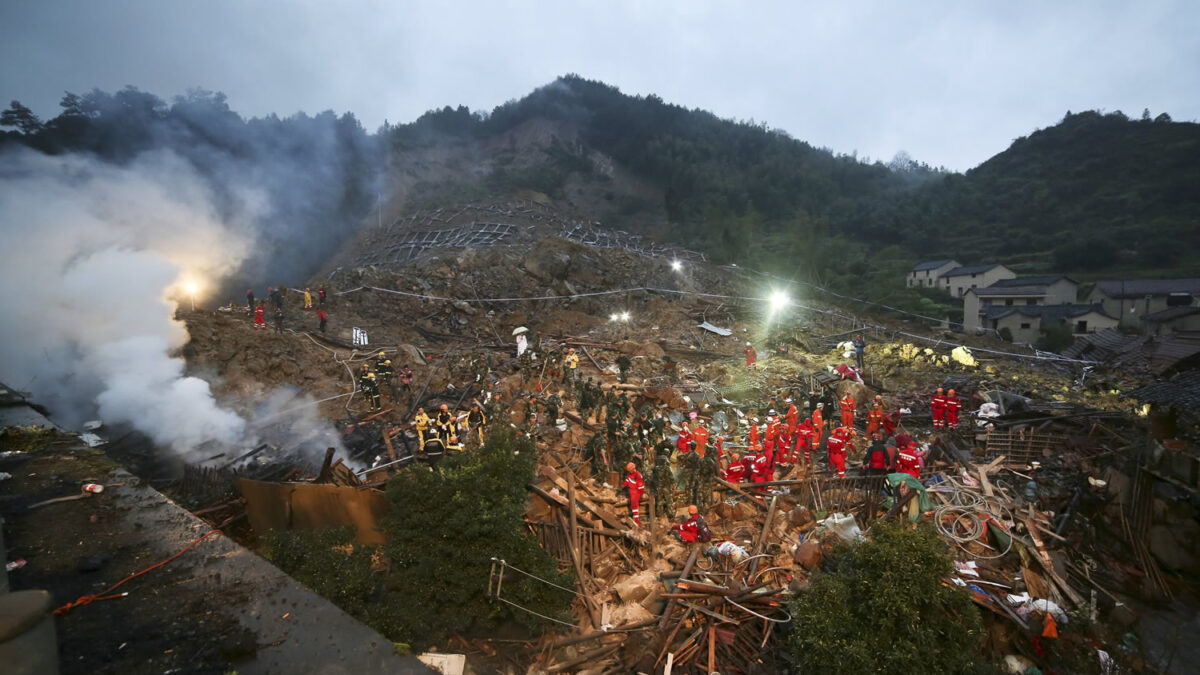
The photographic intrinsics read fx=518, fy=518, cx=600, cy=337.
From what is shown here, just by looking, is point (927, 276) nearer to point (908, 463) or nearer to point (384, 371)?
point (908, 463)

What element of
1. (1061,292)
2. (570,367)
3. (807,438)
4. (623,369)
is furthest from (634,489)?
(1061,292)

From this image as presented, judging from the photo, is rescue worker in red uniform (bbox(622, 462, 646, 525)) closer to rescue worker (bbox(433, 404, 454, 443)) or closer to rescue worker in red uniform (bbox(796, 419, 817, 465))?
rescue worker (bbox(433, 404, 454, 443))

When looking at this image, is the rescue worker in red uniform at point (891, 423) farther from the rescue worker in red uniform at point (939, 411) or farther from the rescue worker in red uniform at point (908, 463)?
the rescue worker in red uniform at point (908, 463)

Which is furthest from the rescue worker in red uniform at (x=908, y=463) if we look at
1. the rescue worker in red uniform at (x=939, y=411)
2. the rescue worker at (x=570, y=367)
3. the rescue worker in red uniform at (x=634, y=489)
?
the rescue worker at (x=570, y=367)

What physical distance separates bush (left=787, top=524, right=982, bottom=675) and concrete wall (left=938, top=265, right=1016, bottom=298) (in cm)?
3561

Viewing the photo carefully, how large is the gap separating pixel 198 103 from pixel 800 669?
5060 cm

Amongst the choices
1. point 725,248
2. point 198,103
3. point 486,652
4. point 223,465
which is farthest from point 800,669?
point 198,103

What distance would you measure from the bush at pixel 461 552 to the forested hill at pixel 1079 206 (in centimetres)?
4648

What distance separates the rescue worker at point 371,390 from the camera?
1264cm

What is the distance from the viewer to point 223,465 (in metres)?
9.44

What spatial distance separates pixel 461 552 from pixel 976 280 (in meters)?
40.2

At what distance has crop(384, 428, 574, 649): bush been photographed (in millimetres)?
5570

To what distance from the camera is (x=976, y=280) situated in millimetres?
34906

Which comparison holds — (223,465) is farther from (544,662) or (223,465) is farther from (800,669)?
(800,669)
